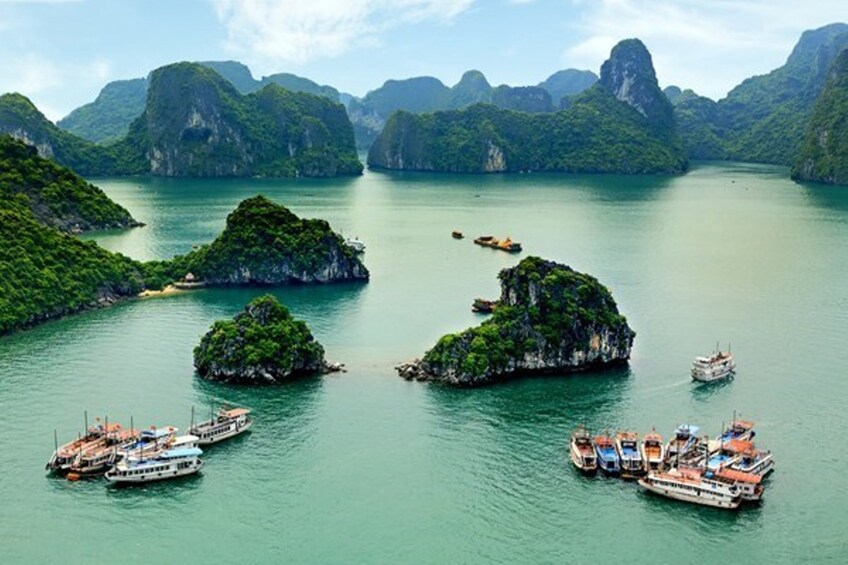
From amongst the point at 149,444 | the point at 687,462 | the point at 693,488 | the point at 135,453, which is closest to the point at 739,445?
the point at 687,462

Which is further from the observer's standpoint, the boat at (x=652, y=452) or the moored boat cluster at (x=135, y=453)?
the boat at (x=652, y=452)

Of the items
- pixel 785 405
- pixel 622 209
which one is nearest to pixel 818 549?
pixel 785 405

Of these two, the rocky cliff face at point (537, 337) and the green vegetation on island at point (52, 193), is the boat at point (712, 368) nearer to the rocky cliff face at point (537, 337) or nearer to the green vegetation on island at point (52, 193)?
the rocky cliff face at point (537, 337)

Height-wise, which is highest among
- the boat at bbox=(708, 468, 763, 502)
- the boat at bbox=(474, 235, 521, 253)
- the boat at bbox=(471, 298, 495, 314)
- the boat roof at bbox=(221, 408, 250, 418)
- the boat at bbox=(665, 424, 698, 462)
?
the boat at bbox=(474, 235, 521, 253)

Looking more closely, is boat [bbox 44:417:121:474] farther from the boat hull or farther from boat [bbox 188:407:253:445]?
the boat hull

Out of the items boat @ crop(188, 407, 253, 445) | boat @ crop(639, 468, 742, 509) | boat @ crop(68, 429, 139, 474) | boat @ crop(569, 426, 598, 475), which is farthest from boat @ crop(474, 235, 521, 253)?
boat @ crop(68, 429, 139, 474)

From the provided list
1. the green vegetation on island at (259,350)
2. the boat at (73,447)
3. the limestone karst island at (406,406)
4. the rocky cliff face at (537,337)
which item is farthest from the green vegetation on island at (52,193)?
the rocky cliff face at (537,337)

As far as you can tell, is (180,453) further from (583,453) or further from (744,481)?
(744,481)
